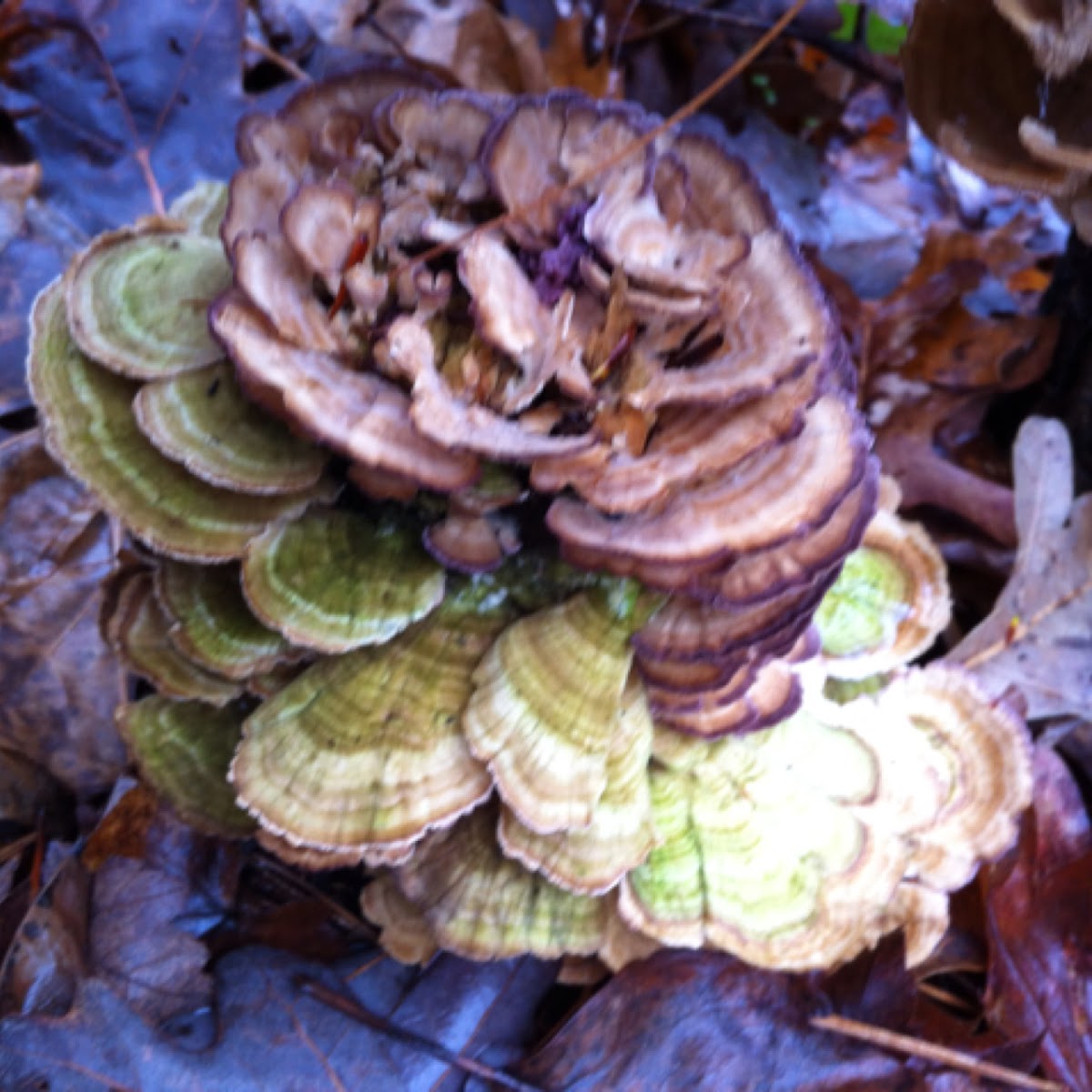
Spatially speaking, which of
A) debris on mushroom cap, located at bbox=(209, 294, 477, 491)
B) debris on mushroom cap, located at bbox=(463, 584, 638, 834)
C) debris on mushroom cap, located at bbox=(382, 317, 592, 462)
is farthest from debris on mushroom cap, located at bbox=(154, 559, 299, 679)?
debris on mushroom cap, located at bbox=(382, 317, 592, 462)

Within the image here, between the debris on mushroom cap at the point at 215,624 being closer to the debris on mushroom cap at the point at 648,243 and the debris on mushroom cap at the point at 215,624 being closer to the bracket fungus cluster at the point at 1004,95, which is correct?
the debris on mushroom cap at the point at 648,243

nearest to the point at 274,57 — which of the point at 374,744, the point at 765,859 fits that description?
the point at 374,744

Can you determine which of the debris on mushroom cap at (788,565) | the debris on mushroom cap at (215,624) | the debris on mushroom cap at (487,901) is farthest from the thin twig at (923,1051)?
the debris on mushroom cap at (215,624)

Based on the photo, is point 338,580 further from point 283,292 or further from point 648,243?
point 648,243

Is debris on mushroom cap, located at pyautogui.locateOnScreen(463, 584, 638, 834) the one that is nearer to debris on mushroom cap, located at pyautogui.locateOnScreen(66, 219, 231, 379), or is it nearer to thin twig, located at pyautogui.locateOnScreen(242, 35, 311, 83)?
debris on mushroom cap, located at pyautogui.locateOnScreen(66, 219, 231, 379)

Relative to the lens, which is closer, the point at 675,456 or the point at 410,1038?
the point at 675,456
